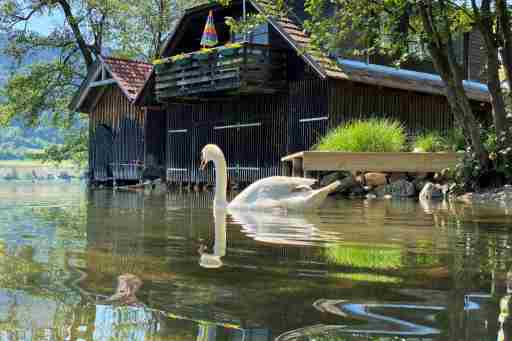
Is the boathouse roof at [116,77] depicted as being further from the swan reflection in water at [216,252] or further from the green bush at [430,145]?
the swan reflection in water at [216,252]

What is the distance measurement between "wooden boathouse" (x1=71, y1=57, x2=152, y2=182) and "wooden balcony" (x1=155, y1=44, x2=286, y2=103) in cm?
512

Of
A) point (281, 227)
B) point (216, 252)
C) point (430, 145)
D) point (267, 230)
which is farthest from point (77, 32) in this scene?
point (216, 252)

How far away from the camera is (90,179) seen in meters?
34.3

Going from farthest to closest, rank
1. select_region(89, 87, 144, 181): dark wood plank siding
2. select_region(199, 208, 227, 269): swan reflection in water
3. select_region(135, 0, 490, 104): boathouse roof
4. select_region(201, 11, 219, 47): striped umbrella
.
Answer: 1. select_region(89, 87, 144, 181): dark wood plank siding
2. select_region(201, 11, 219, 47): striped umbrella
3. select_region(135, 0, 490, 104): boathouse roof
4. select_region(199, 208, 227, 269): swan reflection in water

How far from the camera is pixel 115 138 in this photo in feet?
105

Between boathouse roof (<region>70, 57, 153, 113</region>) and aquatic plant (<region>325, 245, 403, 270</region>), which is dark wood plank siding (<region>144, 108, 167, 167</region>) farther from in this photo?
aquatic plant (<region>325, 245, 403, 270</region>)

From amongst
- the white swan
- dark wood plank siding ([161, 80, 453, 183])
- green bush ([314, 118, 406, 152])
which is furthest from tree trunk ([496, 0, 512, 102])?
the white swan

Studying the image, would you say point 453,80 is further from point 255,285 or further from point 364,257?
point 255,285

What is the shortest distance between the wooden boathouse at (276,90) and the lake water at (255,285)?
1287cm

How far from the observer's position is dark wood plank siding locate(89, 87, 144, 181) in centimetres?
3034

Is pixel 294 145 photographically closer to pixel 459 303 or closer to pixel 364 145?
pixel 364 145

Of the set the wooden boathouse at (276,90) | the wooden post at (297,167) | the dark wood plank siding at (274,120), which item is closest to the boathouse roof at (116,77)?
the dark wood plank siding at (274,120)

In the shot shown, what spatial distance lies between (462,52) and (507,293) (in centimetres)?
2079

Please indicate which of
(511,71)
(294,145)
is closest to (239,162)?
(294,145)
